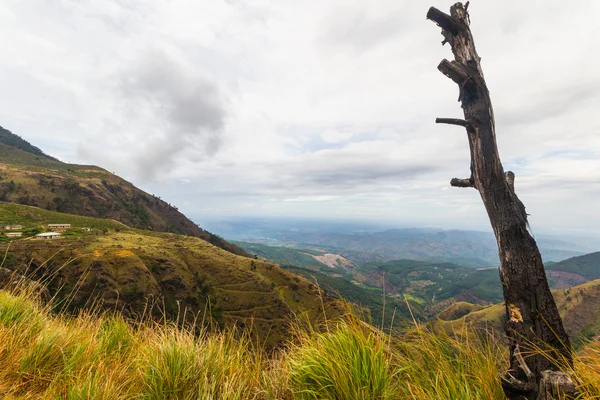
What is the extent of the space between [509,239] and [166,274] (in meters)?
90.6

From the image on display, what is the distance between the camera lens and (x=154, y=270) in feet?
262

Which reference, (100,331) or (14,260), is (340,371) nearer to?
(100,331)

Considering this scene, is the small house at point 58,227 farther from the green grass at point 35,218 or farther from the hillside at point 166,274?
the green grass at point 35,218

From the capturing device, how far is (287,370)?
134 inches

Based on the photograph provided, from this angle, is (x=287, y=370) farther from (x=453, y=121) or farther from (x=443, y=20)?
(x=443, y=20)

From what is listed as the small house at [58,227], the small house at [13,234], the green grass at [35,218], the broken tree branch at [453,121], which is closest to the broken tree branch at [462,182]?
the broken tree branch at [453,121]

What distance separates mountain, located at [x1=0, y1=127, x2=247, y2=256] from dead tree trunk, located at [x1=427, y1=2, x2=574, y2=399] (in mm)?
164491

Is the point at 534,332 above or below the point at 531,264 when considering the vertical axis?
below

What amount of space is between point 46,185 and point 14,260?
10713 cm

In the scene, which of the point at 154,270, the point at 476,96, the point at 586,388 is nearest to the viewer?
the point at 586,388

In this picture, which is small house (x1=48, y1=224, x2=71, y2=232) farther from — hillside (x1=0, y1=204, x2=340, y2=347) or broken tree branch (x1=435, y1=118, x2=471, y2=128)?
broken tree branch (x1=435, y1=118, x2=471, y2=128)

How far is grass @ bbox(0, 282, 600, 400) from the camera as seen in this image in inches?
106

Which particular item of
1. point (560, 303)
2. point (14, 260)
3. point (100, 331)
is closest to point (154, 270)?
point (14, 260)

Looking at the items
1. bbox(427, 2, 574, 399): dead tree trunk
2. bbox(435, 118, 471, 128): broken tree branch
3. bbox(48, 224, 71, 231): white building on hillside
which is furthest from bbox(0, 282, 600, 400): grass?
bbox(48, 224, 71, 231): white building on hillside
